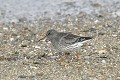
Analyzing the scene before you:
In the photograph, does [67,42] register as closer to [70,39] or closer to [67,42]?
[67,42]

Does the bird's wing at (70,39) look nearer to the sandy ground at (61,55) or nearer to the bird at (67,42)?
the bird at (67,42)

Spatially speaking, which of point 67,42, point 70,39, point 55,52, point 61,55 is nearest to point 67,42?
point 67,42

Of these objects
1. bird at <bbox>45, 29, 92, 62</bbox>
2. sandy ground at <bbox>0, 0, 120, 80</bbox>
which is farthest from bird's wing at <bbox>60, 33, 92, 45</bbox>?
sandy ground at <bbox>0, 0, 120, 80</bbox>

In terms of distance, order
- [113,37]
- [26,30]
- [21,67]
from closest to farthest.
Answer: [21,67], [113,37], [26,30]

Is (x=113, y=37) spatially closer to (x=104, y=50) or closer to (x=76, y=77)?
(x=104, y=50)

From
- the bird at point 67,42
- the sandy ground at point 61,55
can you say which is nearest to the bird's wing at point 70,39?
the bird at point 67,42

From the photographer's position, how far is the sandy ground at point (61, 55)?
39.7 feet

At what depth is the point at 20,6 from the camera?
2080cm

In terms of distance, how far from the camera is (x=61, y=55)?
14.0 m

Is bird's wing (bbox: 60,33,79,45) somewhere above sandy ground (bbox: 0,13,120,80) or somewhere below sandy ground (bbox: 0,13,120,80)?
above

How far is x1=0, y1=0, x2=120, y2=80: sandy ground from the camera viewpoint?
1210 centimetres

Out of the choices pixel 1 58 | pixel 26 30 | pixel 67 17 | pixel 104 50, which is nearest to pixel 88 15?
pixel 67 17

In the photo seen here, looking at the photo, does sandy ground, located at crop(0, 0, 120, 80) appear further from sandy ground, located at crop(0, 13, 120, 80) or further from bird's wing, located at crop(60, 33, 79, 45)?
bird's wing, located at crop(60, 33, 79, 45)

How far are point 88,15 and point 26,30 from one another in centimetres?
302
